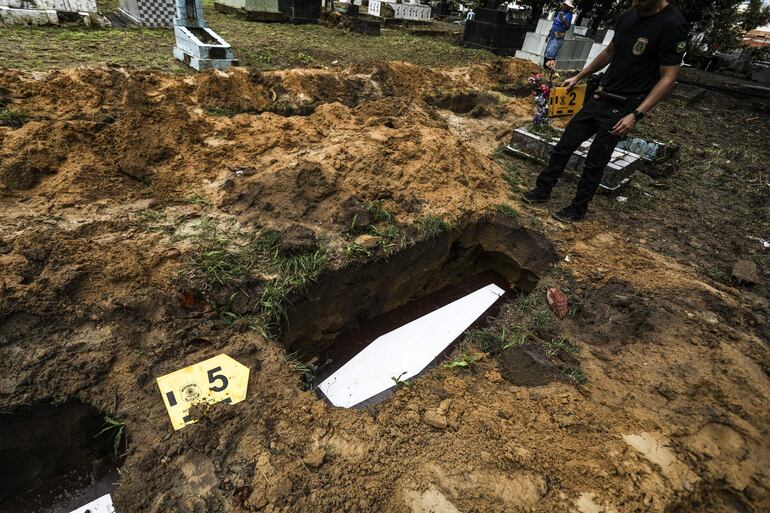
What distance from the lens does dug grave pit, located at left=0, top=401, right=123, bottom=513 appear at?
197 cm

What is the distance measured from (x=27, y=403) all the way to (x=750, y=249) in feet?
18.9

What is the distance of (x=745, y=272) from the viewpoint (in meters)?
3.29

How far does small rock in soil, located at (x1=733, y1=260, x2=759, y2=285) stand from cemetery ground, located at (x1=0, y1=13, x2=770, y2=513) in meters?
0.02

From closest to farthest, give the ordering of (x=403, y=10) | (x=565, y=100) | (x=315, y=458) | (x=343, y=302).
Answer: (x=315, y=458) < (x=343, y=302) < (x=565, y=100) < (x=403, y=10)

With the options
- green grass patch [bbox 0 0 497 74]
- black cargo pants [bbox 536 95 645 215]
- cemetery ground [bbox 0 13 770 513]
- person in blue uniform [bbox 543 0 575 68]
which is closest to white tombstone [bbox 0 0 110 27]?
green grass patch [bbox 0 0 497 74]

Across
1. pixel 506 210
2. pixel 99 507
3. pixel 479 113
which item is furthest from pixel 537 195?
pixel 99 507

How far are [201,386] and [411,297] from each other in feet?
7.44

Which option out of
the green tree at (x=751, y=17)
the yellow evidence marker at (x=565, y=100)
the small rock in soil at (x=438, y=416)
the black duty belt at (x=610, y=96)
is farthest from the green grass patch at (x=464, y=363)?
the green tree at (x=751, y=17)

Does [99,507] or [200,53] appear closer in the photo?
[99,507]

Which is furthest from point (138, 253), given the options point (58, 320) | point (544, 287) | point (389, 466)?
point (544, 287)

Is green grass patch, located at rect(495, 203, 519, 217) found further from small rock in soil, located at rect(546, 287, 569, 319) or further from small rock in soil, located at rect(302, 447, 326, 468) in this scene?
small rock in soil, located at rect(302, 447, 326, 468)

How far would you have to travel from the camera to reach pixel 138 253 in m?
2.58

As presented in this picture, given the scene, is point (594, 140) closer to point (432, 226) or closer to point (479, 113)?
point (432, 226)

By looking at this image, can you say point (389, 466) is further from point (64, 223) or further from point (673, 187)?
point (673, 187)
